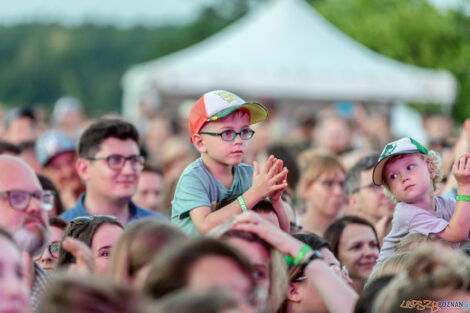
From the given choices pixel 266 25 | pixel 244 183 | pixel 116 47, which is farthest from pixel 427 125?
pixel 116 47

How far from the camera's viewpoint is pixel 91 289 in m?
2.34

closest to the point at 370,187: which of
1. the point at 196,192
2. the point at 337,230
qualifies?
the point at 337,230

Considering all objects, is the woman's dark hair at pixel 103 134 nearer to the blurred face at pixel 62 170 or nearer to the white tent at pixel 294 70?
the blurred face at pixel 62 170

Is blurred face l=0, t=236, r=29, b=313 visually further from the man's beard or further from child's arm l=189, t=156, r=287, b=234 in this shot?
child's arm l=189, t=156, r=287, b=234

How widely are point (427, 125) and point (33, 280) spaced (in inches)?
612

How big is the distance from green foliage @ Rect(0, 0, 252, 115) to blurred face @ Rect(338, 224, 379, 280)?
49.6m

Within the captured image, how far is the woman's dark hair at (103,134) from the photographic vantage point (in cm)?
563

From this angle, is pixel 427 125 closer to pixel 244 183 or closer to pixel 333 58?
pixel 333 58

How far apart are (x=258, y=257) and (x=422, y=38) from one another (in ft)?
94.0

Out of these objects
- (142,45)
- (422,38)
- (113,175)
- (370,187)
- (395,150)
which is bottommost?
(370,187)

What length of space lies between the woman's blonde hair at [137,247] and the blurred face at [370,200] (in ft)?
11.4

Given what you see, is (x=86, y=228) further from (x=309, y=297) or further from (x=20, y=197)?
(x=309, y=297)

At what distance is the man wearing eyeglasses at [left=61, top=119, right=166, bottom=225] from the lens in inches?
218

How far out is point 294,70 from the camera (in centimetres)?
1972
